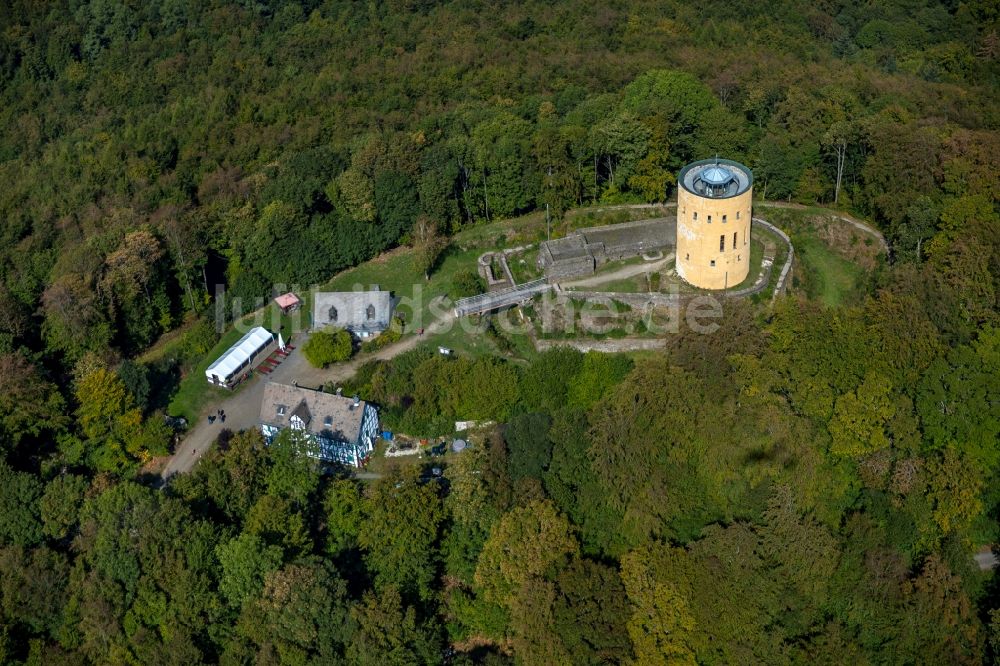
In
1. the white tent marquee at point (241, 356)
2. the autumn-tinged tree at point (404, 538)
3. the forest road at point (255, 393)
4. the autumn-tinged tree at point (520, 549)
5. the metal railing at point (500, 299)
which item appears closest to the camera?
the autumn-tinged tree at point (520, 549)

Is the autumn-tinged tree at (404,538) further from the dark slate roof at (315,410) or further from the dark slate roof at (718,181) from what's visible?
the dark slate roof at (718,181)

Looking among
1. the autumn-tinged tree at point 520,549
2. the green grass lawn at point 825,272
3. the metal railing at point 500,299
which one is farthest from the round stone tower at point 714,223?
the autumn-tinged tree at point 520,549

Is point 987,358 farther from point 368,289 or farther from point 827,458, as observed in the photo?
point 368,289

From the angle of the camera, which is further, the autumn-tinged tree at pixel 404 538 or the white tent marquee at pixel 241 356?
the white tent marquee at pixel 241 356

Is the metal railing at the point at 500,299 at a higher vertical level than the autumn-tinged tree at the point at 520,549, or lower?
higher

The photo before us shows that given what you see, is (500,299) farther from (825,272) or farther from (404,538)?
(825,272)

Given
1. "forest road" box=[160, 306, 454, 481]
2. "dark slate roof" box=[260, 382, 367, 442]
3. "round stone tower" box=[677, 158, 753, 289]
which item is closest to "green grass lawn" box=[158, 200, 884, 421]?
"forest road" box=[160, 306, 454, 481]

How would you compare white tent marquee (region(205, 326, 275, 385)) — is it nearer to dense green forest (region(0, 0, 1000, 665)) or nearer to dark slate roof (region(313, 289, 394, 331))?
dense green forest (region(0, 0, 1000, 665))
